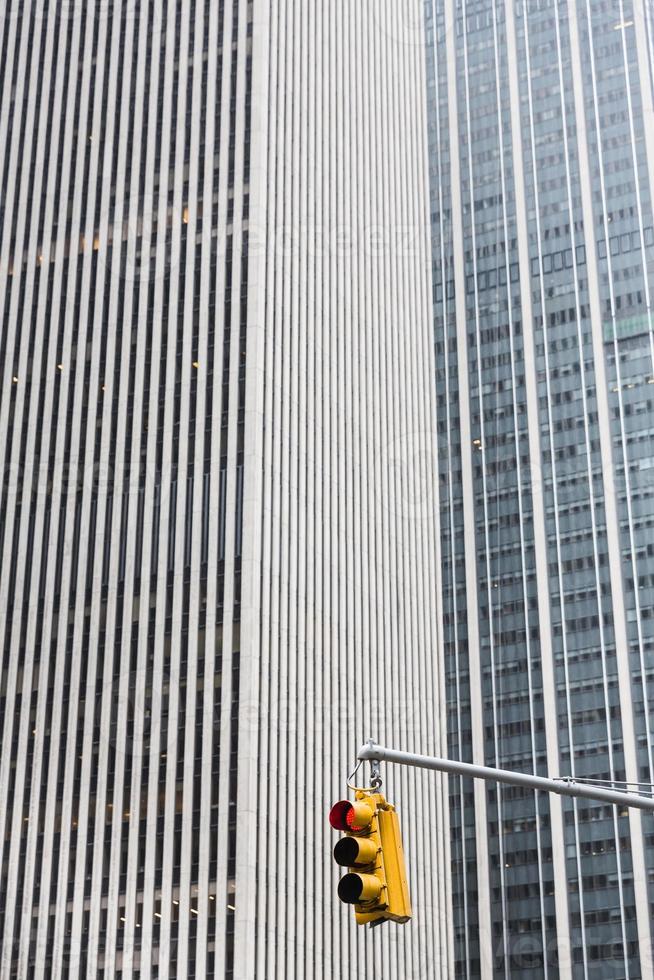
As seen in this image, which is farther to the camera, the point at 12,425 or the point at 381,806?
the point at 12,425

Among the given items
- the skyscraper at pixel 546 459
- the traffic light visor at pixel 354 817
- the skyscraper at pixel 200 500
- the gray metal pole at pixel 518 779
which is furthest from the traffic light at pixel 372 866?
the skyscraper at pixel 546 459

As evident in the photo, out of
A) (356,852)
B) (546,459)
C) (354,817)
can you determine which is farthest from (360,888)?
(546,459)

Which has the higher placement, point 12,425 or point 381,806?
point 12,425

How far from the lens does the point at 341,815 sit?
14797 mm

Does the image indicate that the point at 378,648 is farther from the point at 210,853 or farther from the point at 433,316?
the point at 433,316

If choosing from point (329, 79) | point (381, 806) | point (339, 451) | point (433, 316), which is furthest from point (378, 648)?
point (381, 806)

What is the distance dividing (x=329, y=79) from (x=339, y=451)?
78.4 ft

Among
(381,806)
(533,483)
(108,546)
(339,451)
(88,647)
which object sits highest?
(533,483)

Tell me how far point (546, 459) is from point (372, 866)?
100715mm

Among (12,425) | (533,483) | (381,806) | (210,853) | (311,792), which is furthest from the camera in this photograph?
(533,483)

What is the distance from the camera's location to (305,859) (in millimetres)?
65938

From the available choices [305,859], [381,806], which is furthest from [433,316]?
[381,806]

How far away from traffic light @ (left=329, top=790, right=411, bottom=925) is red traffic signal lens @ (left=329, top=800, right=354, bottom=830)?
1cm

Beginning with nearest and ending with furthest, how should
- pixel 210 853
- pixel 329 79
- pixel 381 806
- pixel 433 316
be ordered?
pixel 381 806
pixel 210 853
pixel 329 79
pixel 433 316
